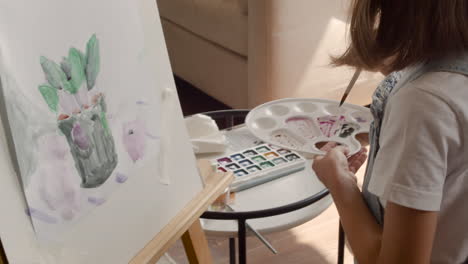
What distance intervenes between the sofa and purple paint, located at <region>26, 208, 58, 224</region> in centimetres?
133

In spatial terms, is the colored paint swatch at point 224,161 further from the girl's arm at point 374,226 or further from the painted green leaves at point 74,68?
the painted green leaves at point 74,68

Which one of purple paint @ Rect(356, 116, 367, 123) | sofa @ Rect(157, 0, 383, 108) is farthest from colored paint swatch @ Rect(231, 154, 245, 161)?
sofa @ Rect(157, 0, 383, 108)

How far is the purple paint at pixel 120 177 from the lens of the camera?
0.71 m

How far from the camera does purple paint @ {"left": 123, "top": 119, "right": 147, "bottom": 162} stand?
0.73m

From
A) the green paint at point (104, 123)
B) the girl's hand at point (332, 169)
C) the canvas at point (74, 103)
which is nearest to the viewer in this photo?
the canvas at point (74, 103)

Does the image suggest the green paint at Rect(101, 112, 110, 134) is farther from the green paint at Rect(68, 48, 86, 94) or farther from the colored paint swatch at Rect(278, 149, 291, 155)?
the colored paint swatch at Rect(278, 149, 291, 155)

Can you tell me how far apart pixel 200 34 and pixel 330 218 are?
0.88m

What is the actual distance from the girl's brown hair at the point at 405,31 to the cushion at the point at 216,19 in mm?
1296

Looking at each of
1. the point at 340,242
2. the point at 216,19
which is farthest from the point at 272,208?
the point at 216,19

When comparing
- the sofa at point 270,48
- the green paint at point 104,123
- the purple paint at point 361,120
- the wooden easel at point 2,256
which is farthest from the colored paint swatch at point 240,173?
the sofa at point 270,48

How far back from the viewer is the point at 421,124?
0.62m

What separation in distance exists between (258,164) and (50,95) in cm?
56

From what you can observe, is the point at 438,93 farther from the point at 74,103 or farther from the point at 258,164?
the point at 258,164

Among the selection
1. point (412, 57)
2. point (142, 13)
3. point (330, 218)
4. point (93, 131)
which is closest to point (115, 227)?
point (93, 131)
